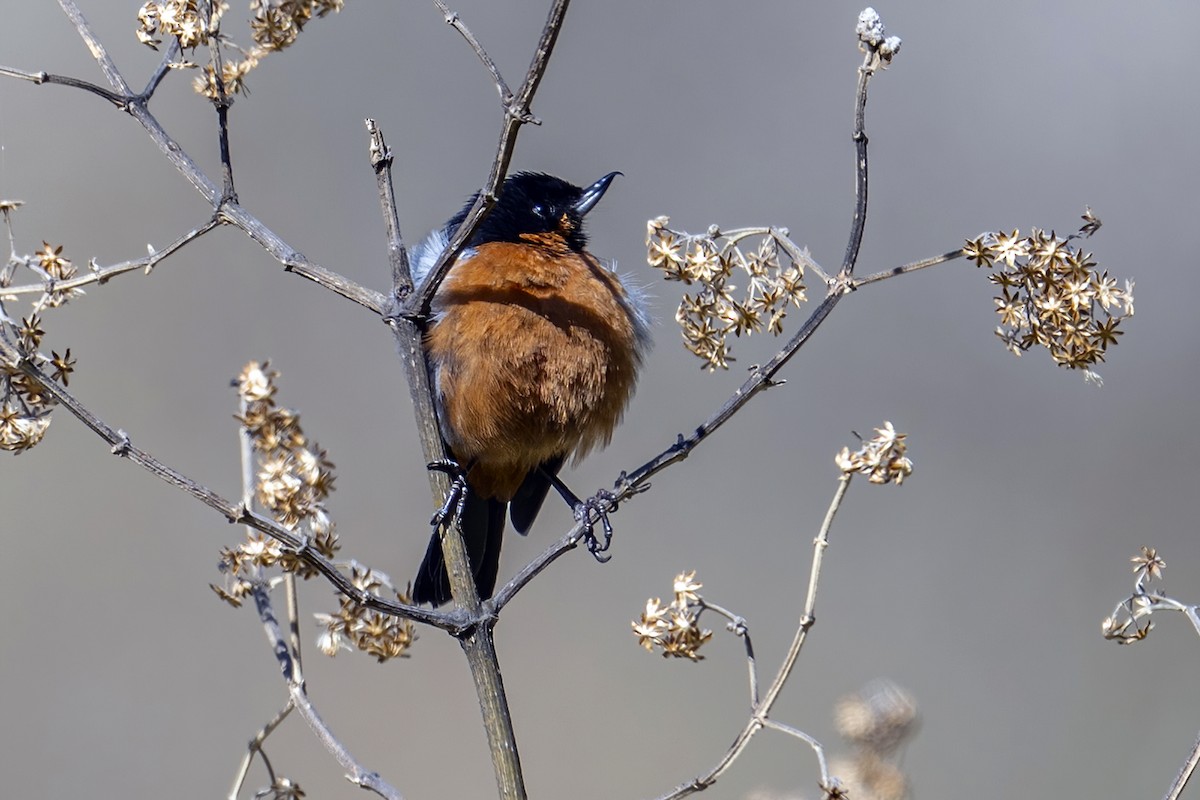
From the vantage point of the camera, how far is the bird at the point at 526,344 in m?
3.29

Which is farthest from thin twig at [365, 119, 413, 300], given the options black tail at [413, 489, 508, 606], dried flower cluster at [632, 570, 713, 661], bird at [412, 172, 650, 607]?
black tail at [413, 489, 508, 606]

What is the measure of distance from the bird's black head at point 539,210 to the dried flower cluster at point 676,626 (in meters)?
1.88

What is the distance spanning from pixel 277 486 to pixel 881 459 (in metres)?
0.96

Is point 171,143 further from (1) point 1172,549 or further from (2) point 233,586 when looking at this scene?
(1) point 1172,549

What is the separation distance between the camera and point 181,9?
1.98 meters

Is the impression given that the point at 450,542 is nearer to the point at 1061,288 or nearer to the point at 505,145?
→ the point at 505,145

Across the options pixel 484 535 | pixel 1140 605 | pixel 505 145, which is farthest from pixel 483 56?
pixel 484 535

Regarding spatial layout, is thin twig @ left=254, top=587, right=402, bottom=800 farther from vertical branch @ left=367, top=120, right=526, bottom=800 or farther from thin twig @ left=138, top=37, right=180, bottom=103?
thin twig @ left=138, top=37, right=180, bottom=103

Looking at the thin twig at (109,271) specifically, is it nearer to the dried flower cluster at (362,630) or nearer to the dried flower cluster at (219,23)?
the dried flower cluster at (219,23)

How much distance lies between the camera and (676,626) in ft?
6.40

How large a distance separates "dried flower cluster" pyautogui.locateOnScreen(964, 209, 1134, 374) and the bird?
62.8 inches

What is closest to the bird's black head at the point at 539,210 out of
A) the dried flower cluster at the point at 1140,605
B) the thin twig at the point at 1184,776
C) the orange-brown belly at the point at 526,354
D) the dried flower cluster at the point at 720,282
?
the orange-brown belly at the point at 526,354

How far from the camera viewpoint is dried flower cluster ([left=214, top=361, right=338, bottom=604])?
1879 millimetres

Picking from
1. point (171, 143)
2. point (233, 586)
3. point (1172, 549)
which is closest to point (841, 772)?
point (233, 586)
